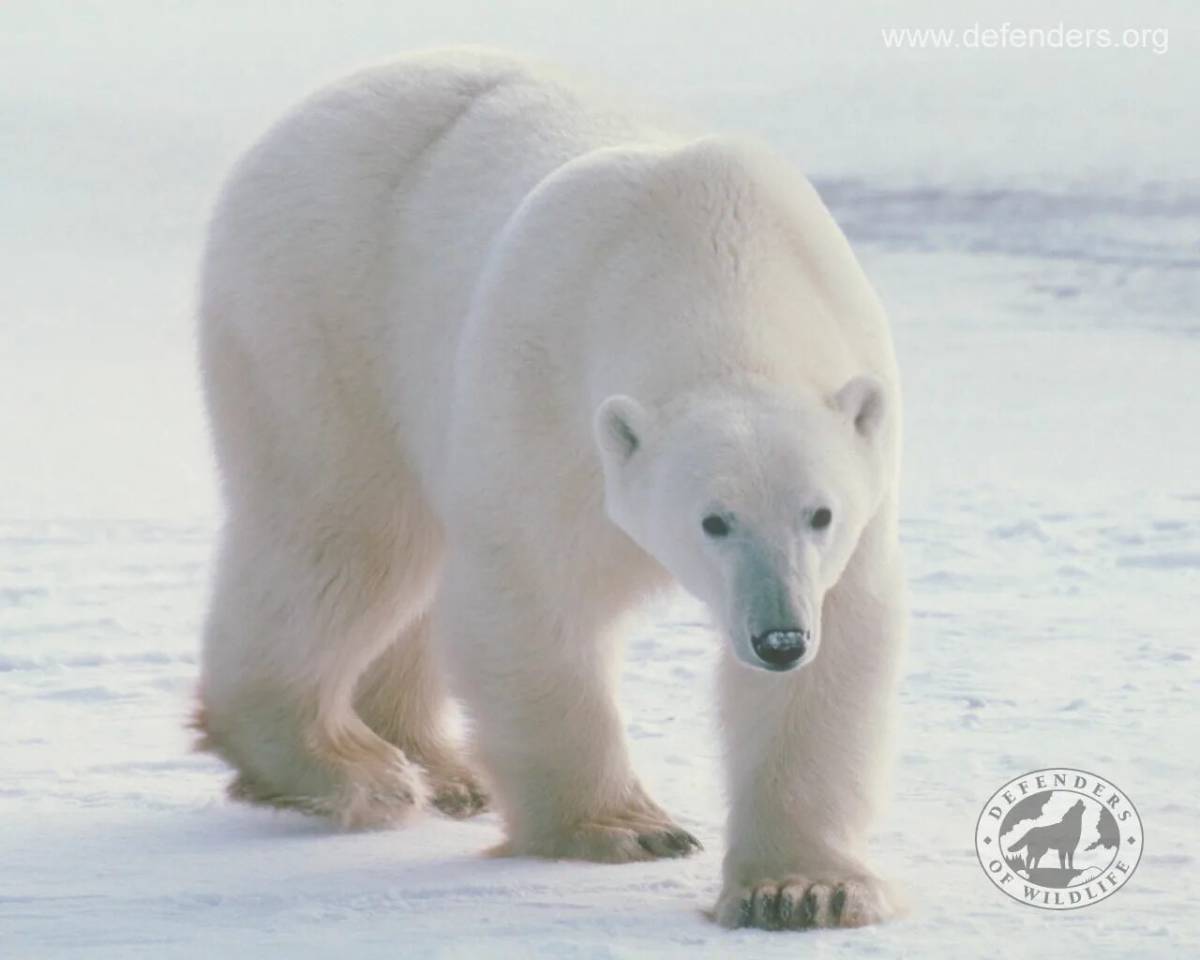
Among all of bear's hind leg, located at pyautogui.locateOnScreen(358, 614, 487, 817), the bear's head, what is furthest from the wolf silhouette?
bear's hind leg, located at pyautogui.locateOnScreen(358, 614, 487, 817)

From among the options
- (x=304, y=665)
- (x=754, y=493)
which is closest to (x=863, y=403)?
(x=754, y=493)

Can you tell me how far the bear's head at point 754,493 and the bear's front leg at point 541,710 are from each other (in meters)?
0.39

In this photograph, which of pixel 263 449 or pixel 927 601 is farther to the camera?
pixel 927 601

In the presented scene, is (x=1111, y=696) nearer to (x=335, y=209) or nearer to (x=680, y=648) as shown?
(x=680, y=648)

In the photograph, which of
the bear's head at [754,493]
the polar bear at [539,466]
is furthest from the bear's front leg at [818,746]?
the bear's head at [754,493]

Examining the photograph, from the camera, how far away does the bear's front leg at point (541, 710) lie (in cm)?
413

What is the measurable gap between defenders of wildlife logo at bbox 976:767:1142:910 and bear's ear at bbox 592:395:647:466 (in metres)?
1.12

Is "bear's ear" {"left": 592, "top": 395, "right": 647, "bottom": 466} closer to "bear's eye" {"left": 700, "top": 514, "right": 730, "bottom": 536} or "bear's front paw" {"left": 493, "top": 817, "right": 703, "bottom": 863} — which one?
"bear's eye" {"left": 700, "top": 514, "right": 730, "bottom": 536}

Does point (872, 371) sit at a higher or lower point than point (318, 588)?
higher

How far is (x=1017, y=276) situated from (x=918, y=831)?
9.92 m

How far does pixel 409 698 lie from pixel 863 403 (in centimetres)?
189

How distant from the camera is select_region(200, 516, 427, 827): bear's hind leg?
4.78 m

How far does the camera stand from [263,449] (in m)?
4.83

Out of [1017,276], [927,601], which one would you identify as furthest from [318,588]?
[1017,276]
